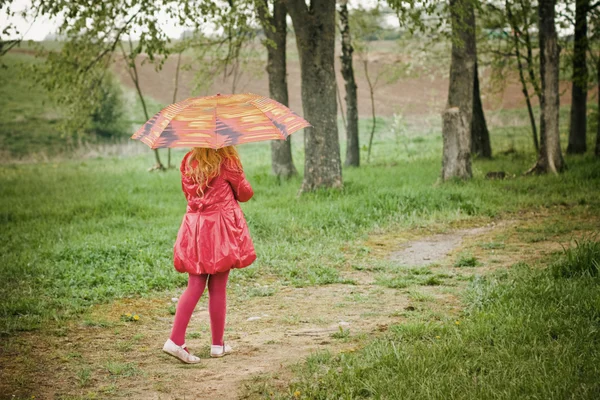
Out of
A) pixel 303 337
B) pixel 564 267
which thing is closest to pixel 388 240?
pixel 564 267

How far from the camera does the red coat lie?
511cm

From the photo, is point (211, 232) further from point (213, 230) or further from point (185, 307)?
point (185, 307)

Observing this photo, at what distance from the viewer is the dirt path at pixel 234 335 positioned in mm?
4719

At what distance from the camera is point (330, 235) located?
1023 centimetres

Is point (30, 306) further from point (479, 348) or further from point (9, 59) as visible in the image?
point (9, 59)

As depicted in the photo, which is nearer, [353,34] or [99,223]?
[99,223]

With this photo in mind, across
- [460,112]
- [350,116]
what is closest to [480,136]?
[350,116]

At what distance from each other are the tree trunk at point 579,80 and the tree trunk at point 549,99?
10.9 ft

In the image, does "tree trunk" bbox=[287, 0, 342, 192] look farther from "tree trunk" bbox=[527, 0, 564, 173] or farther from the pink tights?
the pink tights

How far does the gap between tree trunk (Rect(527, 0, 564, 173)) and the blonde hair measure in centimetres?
1174

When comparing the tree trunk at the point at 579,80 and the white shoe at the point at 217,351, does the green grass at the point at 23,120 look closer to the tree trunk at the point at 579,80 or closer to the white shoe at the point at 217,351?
the tree trunk at the point at 579,80

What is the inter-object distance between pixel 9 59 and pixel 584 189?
4824cm

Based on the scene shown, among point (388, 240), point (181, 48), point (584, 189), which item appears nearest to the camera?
point (388, 240)

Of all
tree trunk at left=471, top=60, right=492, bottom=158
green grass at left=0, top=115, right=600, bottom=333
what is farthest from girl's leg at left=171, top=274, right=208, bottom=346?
tree trunk at left=471, top=60, right=492, bottom=158
